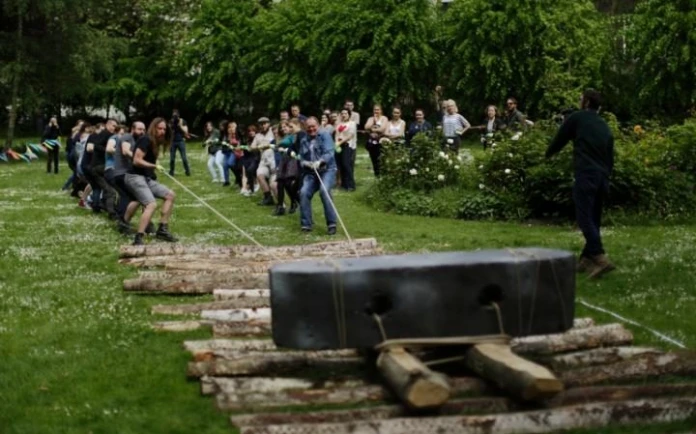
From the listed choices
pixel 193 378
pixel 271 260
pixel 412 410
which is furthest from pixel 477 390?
pixel 271 260

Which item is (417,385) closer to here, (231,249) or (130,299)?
(130,299)

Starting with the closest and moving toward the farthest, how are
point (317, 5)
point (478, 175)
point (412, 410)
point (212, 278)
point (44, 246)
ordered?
point (412, 410), point (212, 278), point (44, 246), point (478, 175), point (317, 5)

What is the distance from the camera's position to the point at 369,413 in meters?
7.34

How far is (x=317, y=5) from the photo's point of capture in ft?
164

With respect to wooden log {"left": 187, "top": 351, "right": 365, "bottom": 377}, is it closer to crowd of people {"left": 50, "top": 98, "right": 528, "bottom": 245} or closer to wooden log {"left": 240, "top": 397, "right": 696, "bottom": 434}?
wooden log {"left": 240, "top": 397, "right": 696, "bottom": 434}

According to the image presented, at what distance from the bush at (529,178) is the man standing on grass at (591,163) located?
18.2 ft

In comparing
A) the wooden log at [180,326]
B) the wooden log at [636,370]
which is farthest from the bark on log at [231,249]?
the wooden log at [636,370]

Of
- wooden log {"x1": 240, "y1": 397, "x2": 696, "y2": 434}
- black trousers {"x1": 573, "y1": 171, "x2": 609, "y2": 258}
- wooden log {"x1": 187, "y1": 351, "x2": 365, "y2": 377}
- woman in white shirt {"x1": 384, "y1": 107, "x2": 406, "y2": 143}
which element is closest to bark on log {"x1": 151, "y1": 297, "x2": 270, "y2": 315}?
wooden log {"x1": 187, "y1": 351, "x2": 365, "y2": 377}

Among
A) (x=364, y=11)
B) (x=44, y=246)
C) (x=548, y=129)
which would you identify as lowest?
(x=44, y=246)

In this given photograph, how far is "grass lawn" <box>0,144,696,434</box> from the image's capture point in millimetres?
7961

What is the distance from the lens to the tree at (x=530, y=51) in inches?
1656

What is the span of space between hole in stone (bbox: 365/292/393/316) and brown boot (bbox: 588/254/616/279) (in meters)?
5.40

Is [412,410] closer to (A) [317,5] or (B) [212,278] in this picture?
(B) [212,278]

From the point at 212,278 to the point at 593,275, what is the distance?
440cm
